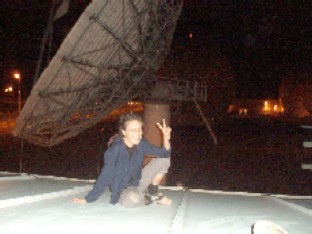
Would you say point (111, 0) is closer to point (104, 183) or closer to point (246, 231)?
point (104, 183)

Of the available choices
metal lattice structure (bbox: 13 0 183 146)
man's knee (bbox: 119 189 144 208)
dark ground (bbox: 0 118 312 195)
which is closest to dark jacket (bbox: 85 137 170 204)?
man's knee (bbox: 119 189 144 208)

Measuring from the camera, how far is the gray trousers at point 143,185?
22.1ft

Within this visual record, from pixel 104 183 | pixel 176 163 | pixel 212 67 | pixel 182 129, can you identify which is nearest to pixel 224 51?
pixel 212 67

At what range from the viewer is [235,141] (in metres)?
46.4

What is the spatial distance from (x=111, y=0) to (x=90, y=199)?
681 cm

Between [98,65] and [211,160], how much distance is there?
2291 centimetres

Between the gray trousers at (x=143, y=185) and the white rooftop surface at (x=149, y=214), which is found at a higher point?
the gray trousers at (x=143, y=185)

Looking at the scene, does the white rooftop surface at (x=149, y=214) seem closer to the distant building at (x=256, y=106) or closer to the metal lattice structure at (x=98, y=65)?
the metal lattice structure at (x=98, y=65)

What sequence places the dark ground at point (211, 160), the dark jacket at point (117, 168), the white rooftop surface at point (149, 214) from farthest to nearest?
the dark ground at point (211, 160) → the dark jacket at point (117, 168) → the white rooftop surface at point (149, 214)

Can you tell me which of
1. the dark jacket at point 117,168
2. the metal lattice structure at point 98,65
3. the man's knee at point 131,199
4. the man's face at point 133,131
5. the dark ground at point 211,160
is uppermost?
the metal lattice structure at point 98,65

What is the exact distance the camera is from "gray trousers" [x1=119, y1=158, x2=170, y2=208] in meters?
6.74

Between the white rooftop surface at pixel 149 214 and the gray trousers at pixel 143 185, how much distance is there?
119 mm

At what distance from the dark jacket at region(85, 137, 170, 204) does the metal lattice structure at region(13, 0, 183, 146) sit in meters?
5.29

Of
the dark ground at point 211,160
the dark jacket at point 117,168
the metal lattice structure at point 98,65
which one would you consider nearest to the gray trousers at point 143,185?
Answer: the dark jacket at point 117,168
